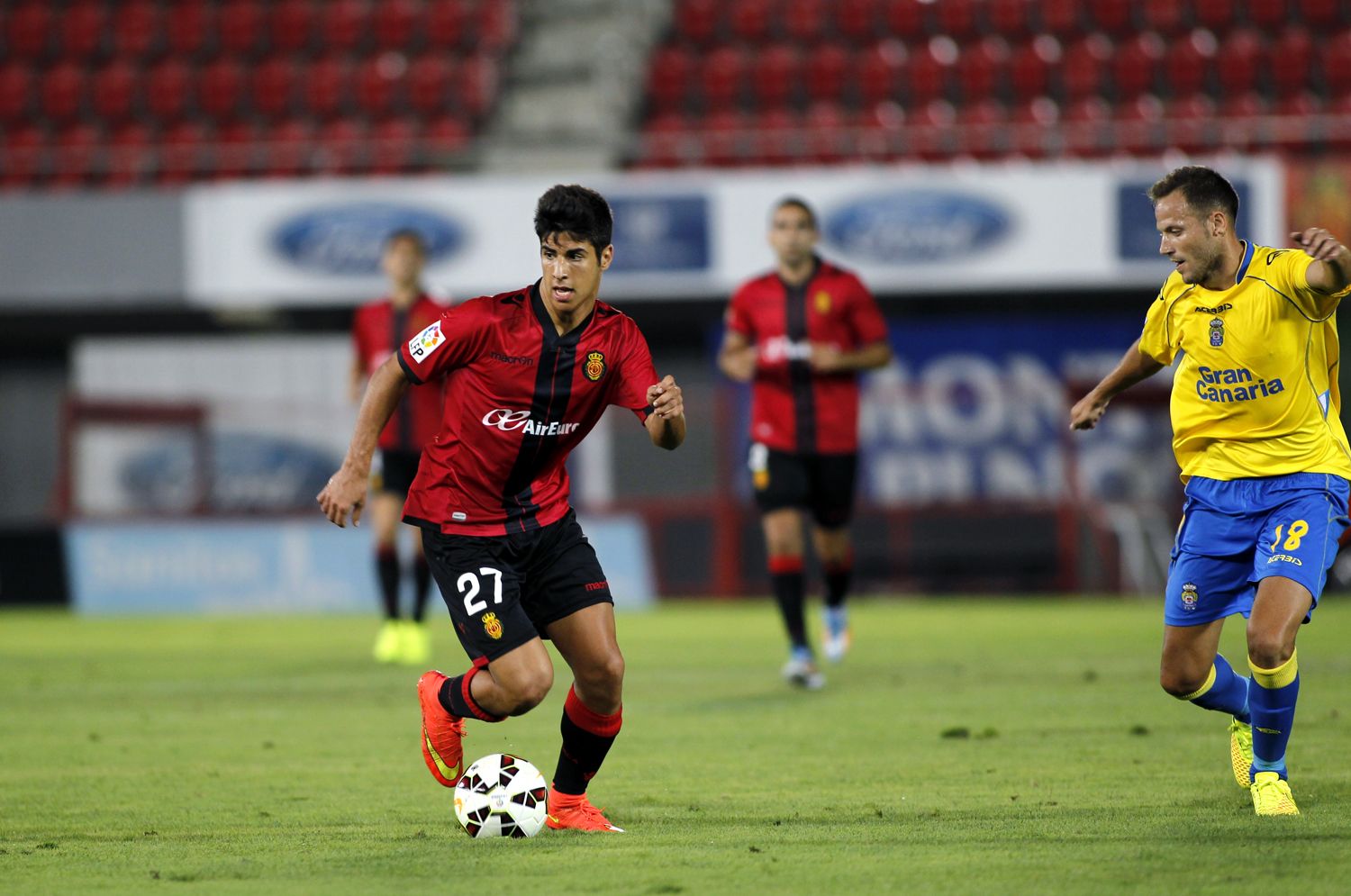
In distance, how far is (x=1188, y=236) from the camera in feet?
17.9

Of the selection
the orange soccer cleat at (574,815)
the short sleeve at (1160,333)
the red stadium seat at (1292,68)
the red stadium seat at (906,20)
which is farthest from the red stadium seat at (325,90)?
the orange soccer cleat at (574,815)

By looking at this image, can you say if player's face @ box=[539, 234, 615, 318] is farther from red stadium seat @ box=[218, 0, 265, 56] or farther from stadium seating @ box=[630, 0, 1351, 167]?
red stadium seat @ box=[218, 0, 265, 56]

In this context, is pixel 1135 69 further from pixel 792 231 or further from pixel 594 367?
pixel 594 367

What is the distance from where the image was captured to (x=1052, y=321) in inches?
752

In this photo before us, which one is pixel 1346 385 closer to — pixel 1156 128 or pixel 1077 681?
pixel 1156 128

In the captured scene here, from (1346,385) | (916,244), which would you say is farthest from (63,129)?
(1346,385)

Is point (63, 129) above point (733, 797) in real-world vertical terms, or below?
above

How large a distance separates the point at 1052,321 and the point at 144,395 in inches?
396

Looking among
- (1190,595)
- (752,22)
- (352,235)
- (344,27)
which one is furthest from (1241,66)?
(1190,595)

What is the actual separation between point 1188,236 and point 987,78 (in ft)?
50.2

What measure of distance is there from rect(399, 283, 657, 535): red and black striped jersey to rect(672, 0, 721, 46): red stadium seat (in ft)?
56.9

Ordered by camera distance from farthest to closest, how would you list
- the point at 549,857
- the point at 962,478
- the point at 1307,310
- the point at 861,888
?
1. the point at 962,478
2. the point at 1307,310
3. the point at 549,857
4. the point at 861,888

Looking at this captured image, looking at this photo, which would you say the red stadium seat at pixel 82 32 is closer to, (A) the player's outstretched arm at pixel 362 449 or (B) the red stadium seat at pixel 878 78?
(B) the red stadium seat at pixel 878 78

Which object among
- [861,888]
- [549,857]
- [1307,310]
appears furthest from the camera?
[1307,310]
